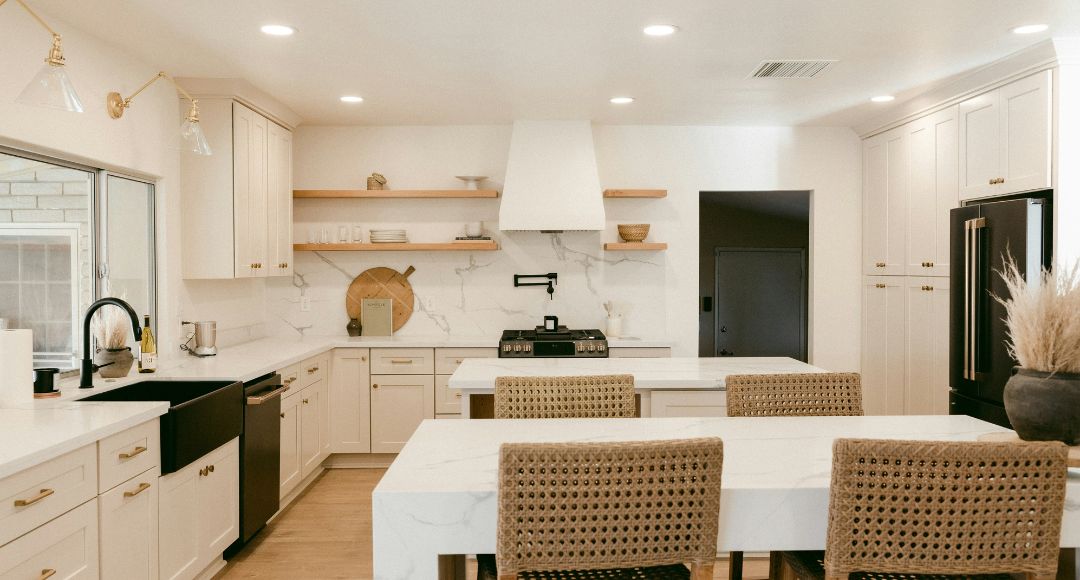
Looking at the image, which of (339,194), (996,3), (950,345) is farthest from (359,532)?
(996,3)

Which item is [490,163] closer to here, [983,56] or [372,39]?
[372,39]

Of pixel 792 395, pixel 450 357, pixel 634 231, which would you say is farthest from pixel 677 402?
pixel 634 231

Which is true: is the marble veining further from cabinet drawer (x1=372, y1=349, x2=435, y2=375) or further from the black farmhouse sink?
cabinet drawer (x1=372, y1=349, x2=435, y2=375)

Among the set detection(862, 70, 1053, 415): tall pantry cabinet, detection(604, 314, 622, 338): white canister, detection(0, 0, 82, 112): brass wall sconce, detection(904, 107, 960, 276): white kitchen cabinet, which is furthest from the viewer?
detection(604, 314, 622, 338): white canister

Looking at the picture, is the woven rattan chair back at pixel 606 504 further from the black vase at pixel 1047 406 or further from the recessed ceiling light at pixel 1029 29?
the recessed ceiling light at pixel 1029 29

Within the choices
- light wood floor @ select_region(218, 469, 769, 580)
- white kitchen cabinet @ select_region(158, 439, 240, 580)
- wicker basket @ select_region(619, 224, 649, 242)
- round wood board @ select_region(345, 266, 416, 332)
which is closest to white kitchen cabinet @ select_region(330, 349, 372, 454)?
light wood floor @ select_region(218, 469, 769, 580)

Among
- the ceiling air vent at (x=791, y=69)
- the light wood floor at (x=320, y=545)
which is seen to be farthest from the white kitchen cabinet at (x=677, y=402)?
the ceiling air vent at (x=791, y=69)

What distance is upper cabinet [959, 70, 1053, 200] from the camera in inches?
140

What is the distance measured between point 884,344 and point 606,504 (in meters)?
4.35

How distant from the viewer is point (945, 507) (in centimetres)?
153

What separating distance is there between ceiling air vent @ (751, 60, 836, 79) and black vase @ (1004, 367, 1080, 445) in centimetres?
242

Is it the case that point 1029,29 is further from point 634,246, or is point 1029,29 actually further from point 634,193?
point 634,246

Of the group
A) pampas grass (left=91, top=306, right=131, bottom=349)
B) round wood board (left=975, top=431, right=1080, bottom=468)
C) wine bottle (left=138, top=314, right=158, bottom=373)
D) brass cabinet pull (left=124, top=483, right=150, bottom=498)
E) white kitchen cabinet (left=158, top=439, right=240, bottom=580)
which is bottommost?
white kitchen cabinet (left=158, top=439, right=240, bottom=580)

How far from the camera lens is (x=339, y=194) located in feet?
17.3
